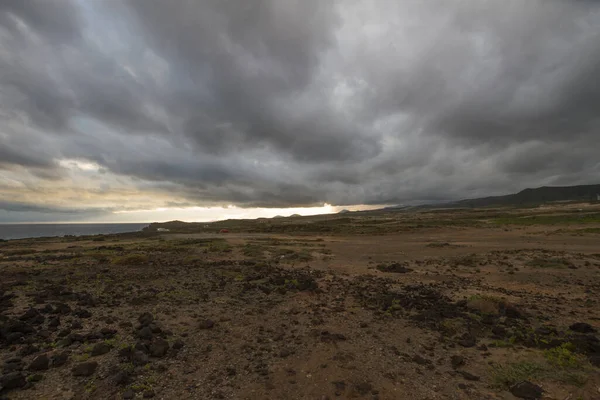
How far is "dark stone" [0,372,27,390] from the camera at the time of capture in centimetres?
730

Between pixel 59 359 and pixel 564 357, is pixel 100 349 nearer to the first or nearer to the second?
pixel 59 359

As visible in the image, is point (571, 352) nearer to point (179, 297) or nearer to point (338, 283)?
point (338, 283)

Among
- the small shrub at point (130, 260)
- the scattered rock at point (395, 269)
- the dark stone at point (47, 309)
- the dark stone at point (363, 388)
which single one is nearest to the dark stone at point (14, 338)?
the dark stone at point (47, 309)

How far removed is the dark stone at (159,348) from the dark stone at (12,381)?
121 inches

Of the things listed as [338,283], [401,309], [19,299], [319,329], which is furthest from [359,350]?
[19,299]

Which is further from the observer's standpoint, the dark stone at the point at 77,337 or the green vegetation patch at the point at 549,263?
the green vegetation patch at the point at 549,263

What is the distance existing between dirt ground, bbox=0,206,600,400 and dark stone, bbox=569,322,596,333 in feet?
0.17

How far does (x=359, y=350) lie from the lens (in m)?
10.5

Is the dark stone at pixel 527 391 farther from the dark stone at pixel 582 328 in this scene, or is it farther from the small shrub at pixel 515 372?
the dark stone at pixel 582 328

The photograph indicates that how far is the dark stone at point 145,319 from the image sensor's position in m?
12.0

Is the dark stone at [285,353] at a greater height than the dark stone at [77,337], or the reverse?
the dark stone at [77,337]

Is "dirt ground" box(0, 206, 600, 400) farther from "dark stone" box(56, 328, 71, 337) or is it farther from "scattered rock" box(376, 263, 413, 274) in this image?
"scattered rock" box(376, 263, 413, 274)

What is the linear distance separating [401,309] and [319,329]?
509cm

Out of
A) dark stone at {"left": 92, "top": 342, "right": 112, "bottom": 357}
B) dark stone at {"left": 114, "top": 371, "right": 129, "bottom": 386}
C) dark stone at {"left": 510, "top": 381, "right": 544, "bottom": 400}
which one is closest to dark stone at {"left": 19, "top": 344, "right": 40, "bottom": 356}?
dark stone at {"left": 92, "top": 342, "right": 112, "bottom": 357}
